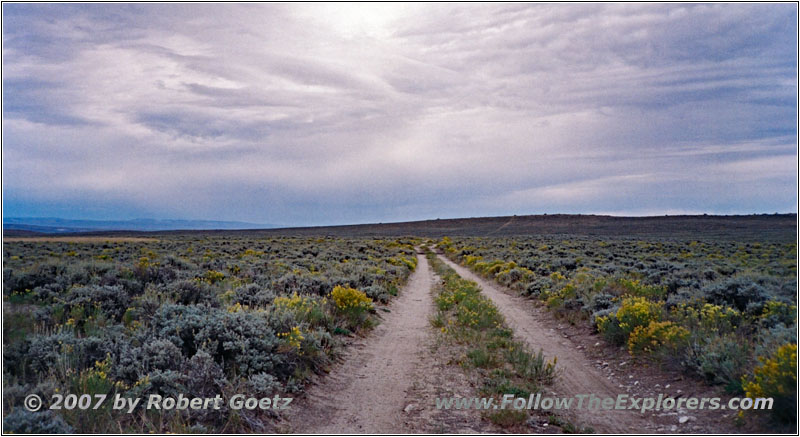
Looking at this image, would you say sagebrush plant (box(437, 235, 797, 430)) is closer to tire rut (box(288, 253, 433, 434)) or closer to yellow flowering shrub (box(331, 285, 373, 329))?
tire rut (box(288, 253, 433, 434))

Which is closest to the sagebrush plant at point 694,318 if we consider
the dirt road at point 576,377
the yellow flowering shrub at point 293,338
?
the dirt road at point 576,377

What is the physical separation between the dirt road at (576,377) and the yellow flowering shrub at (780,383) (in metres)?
1.30

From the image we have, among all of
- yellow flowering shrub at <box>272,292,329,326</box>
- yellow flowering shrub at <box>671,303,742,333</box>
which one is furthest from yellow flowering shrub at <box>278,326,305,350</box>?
yellow flowering shrub at <box>671,303,742,333</box>

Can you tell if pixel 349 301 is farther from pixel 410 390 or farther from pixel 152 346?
pixel 152 346

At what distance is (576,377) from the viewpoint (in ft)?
24.8

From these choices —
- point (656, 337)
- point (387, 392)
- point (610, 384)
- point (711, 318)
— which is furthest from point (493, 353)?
point (711, 318)

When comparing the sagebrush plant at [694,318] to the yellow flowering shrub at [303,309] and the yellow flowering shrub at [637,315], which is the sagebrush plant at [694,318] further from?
the yellow flowering shrub at [303,309]

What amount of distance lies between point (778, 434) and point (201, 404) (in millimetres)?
6597

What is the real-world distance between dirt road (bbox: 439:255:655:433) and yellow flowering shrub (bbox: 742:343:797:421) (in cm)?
130

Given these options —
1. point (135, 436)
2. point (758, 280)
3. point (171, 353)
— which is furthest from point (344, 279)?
point (758, 280)

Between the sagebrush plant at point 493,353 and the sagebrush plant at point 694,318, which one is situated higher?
the sagebrush plant at point 694,318

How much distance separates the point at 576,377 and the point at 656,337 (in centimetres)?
174

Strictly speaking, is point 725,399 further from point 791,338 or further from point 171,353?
point 171,353

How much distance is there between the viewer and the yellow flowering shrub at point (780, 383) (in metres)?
4.95
